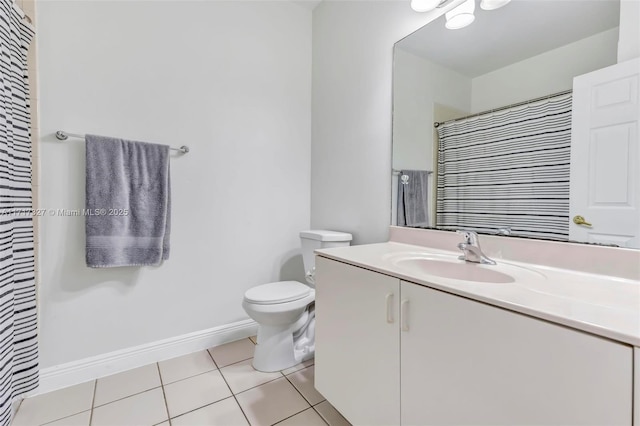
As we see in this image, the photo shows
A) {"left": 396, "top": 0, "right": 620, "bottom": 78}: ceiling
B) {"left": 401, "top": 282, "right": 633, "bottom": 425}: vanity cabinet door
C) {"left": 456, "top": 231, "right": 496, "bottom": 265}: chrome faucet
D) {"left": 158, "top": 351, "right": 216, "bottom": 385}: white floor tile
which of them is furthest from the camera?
{"left": 158, "top": 351, "right": 216, "bottom": 385}: white floor tile

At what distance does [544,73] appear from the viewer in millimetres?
1069

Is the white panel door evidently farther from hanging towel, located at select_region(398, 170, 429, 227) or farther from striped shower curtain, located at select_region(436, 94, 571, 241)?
hanging towel, located at select_region(398, 170, 429, 227)

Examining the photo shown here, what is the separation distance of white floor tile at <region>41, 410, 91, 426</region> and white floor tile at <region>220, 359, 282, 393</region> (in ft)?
1.96

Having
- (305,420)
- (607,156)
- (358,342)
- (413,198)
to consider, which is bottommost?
(305,420)

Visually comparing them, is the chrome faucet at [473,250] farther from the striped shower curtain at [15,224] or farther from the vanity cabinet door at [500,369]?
the striped shower curtain at [15,224]

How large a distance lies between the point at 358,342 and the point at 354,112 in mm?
1402

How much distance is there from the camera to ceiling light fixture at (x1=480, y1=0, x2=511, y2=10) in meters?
1.19

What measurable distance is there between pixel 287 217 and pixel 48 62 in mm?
1547

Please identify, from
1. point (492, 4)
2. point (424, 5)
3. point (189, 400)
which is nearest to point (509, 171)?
point (492, 4)

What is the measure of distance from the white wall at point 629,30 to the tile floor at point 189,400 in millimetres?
1708

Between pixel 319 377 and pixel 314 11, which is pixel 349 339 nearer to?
pixel 319 377

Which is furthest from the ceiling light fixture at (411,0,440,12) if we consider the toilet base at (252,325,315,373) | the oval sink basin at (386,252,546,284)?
the toilet base at (252,325,315,373)

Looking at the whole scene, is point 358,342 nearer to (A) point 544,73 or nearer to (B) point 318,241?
(B) point 318,241

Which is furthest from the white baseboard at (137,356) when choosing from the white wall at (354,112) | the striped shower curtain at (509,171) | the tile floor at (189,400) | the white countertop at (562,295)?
the striped shower curtain at (509,171)
